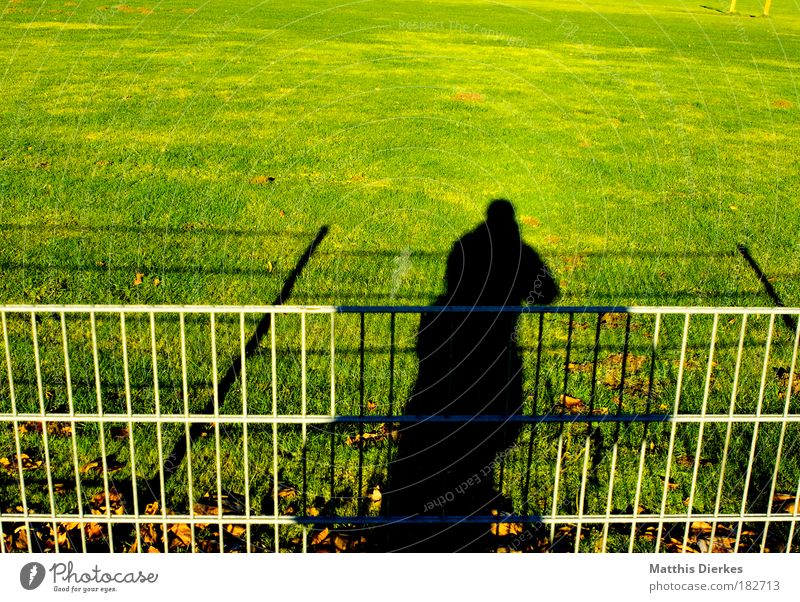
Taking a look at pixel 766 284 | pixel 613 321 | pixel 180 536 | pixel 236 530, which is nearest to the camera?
pixel 180 536

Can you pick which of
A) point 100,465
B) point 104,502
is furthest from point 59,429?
point 104,502

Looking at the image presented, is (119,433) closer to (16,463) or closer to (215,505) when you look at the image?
(16,463)

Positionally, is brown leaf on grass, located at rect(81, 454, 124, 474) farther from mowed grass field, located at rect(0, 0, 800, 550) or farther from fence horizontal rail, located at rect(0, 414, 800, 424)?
fence horizontal rail, located at rect(0, 414, 800, 424)

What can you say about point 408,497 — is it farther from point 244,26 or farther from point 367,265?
point 244,26

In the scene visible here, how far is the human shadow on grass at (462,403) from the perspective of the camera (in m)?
5.53

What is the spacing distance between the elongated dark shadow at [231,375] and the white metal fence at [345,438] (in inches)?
1.0

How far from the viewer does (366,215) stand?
12359 millimetres

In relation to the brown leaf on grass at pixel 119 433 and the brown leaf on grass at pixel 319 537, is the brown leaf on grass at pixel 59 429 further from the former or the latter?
the brown leaf on grass at pixel 319 537

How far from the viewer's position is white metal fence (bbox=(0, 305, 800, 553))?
4.59 metres

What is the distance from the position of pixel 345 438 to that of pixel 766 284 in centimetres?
570

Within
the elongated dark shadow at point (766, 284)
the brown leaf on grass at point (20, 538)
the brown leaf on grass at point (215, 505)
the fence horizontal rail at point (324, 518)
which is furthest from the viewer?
the elongated dark shadow at point (766, 284)
